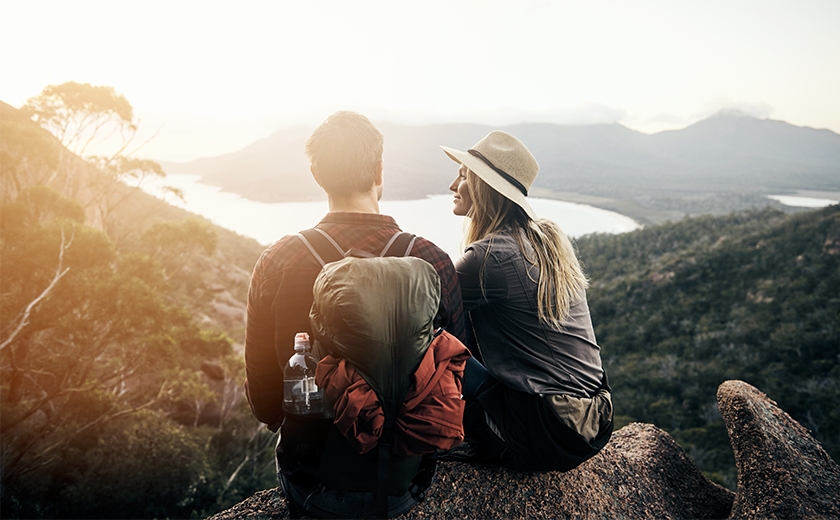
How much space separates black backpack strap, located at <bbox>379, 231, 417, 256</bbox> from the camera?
1.69 meters

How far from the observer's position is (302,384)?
1581 millimetres

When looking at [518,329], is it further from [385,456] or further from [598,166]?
[598,166]

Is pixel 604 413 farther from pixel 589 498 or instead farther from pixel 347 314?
pixel 347 314

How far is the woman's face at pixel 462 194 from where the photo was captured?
8.18 feet

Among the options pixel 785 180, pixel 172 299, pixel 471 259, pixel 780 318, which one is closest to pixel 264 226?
pixel 172 299

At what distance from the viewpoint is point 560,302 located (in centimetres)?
207

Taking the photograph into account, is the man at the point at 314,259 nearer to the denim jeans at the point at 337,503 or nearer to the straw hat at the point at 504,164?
the denim jeans at the point at 337,503

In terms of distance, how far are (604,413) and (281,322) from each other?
5.69 ft

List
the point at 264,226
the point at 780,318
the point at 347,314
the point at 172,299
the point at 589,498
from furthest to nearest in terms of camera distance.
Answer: the point at 264,226 → the point at 172,299 → the point at 780,318 → the point at 589,498 → the point at 347,314

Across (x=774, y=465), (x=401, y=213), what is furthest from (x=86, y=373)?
(x=401, y=213)

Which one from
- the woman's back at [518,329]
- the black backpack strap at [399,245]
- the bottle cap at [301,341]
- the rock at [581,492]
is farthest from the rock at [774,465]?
the bottle cap at [301,341]

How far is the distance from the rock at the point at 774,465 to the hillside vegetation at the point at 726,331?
515 centimetres

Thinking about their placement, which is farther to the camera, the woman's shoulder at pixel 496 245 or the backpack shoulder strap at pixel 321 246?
the woman's shoulder at pixel 496 245

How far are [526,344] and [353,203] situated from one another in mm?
1132
